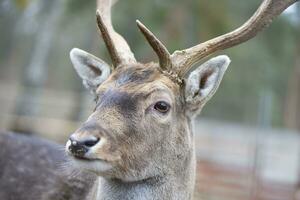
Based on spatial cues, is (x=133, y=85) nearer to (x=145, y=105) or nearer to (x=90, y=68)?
(x=145, y=105)

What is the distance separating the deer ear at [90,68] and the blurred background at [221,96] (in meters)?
1.54

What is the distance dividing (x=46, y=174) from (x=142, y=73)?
2.21 metres

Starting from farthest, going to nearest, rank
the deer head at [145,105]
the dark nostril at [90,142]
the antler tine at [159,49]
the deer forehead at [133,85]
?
the antler tine at [159,49] → the deer forehead at [133,85] → the deer head at [145,105] → the dark nostril at [90,142]

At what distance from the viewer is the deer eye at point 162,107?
18.9 ft

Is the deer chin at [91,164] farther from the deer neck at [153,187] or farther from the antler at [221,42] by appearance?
the antler at [221,42]

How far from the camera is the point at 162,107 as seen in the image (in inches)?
229

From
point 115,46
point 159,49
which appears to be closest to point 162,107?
point 159,49

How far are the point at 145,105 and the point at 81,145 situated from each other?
0.81 m

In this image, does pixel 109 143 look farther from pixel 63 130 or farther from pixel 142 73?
pixel 63 130

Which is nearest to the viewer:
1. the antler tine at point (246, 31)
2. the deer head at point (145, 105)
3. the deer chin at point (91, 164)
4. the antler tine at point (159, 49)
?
the deer chin at point (91, 164)

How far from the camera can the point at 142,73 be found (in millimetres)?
5898

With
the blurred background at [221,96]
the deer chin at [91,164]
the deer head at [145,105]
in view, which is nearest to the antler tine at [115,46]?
the deer head at [145,105]

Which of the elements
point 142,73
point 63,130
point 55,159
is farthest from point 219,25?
point 142,73

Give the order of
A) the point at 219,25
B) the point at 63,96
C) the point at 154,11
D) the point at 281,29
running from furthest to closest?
the point at 63,96 → the point at 281,29 → the point at 154,11 → the point at 219,25
